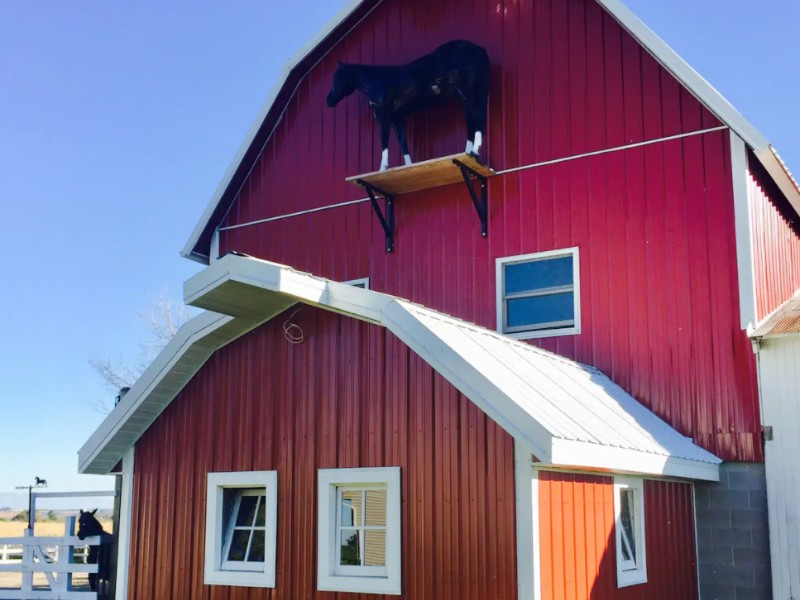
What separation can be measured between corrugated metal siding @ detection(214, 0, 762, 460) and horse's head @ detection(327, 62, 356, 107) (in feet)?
1.67

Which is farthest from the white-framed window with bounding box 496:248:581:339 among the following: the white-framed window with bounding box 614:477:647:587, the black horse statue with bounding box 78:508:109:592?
the black horse statue with bounding box 78:508:109:592

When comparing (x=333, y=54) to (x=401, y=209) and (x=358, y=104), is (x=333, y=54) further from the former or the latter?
(x=401, y=209)

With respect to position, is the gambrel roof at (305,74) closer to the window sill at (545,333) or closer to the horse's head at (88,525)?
the window sill at (545,333)

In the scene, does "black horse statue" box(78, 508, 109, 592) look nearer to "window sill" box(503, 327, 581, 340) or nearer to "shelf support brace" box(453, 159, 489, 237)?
"window sill" box(503, 327, 581, 340)

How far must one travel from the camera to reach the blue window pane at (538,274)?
11.6 metres

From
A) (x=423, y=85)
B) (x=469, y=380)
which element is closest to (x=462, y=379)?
(x=469, y=380)

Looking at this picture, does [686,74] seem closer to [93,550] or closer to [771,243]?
[771,243]

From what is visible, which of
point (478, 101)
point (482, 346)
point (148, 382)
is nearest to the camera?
Answer: point (482, 346)

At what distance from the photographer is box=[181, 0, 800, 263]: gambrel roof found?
1062 centimetres

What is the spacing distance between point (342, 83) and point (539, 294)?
388 centimetres

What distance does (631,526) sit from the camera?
8.90 meters

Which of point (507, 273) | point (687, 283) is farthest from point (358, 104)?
point (687, 283)

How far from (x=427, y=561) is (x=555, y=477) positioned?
1163 mm

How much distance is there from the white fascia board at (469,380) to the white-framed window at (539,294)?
4.11m
